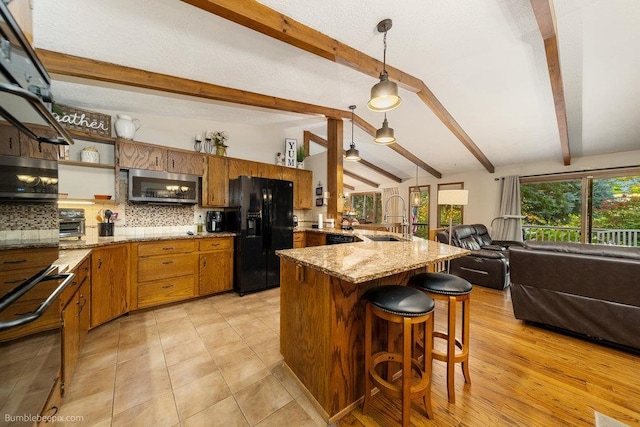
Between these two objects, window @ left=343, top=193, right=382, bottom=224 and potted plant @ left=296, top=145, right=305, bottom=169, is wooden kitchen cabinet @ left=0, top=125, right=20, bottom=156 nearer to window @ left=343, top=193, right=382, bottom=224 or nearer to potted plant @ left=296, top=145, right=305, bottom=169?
potted plant @ left=296, top=145, right=305, bottom=169

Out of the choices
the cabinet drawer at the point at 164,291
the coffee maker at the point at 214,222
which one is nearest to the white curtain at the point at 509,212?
the coffee maker at the point at 214,222

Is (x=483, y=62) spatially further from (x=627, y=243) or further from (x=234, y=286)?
(x=627, y=243)

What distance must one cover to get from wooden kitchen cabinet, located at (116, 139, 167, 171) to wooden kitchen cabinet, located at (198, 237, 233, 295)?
1228 mm

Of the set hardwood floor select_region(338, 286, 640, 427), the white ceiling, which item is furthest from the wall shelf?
hardwood floor select_region(338, 286, 640, 427)

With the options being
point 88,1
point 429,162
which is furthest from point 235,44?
point 429,162

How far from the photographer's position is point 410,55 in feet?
9.46

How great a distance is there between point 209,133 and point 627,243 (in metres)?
7.99

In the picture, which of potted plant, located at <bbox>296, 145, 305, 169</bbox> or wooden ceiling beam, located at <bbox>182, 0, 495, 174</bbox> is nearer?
wooden ceiling beam, located at <bbox>182, 0, 495, 174</bbox>

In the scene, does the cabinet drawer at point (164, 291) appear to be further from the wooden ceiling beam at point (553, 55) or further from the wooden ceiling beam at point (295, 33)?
the wooden ceiling beam at point (553, 55)

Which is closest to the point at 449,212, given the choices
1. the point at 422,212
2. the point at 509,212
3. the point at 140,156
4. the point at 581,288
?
the point at 422,212

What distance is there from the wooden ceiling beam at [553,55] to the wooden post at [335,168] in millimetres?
2863

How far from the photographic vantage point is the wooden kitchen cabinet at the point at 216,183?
371cm

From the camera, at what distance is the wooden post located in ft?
14.9

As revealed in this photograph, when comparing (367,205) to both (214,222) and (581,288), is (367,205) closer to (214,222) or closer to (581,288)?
(214,222)
